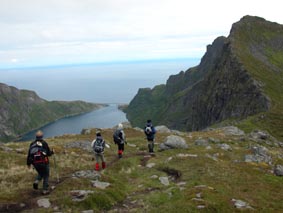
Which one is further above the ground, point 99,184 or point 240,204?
point 99,184

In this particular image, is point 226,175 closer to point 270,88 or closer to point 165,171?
point 165,171

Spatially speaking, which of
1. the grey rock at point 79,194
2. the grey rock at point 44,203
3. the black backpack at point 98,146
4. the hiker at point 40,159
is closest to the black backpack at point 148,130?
the black backpack at point 98,146

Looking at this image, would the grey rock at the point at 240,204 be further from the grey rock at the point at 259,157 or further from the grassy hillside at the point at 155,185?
the grey rock at the point at 259,157

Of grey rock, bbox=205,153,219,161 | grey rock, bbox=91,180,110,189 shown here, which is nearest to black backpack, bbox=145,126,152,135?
grey rock, bbox=205,153,219,161

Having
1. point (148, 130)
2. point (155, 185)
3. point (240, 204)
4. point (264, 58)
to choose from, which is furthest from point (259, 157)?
point (264, 58)

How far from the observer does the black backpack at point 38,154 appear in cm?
1925

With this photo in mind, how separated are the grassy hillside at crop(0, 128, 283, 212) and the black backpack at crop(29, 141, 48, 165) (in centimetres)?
180

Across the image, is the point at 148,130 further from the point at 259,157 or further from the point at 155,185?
the point at 155,185

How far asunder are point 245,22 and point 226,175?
162 metres

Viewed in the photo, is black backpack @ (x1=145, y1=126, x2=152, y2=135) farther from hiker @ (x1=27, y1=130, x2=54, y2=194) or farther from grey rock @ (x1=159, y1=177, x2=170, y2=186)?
hiker @ (x1=27, y1=130, x2=54, y2=194)

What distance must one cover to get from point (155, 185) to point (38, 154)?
7.99 metres

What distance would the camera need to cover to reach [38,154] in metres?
19.2

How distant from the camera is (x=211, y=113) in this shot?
151m

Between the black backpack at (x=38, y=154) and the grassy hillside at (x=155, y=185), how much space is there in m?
1.80
